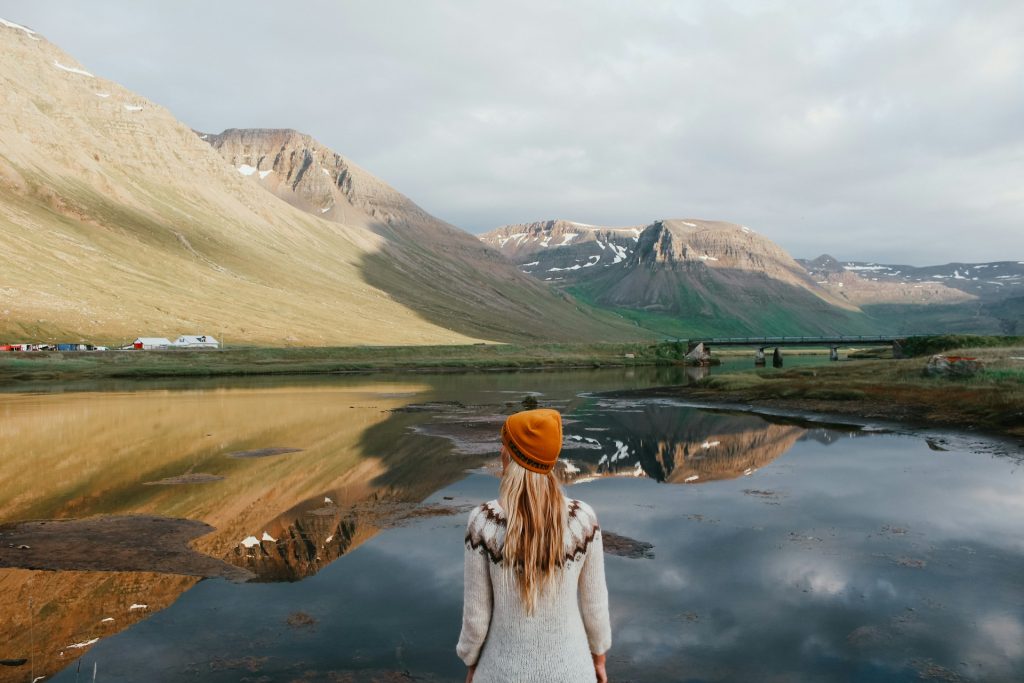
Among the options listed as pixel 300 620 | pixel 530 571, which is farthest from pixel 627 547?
pixel 530 571

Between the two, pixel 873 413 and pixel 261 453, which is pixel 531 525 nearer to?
pixel 261 453

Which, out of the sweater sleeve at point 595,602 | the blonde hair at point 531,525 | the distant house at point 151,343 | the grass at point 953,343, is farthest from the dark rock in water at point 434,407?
the distant house at point 151,343

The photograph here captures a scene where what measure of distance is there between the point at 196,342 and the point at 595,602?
137914 mm

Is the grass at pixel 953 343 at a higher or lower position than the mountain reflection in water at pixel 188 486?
higher

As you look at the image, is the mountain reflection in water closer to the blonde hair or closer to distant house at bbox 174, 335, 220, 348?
the blonde hair

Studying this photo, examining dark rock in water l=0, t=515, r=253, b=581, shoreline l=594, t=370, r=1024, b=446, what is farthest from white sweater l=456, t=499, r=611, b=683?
shoreline l=594, t=370, r=1024, b=446

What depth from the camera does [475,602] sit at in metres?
5.09

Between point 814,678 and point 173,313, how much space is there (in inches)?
6263

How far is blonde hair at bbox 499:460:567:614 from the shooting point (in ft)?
16.0

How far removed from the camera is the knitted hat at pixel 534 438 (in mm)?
4762

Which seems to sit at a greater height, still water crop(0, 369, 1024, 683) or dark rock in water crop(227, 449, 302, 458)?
still water crop(0, 369, 1024, 683)

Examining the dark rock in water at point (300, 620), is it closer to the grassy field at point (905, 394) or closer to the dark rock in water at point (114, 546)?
the dark rock in water at point (114, 546)

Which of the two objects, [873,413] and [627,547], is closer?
[627,547]

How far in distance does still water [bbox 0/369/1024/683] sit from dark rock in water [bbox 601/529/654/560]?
29cm
